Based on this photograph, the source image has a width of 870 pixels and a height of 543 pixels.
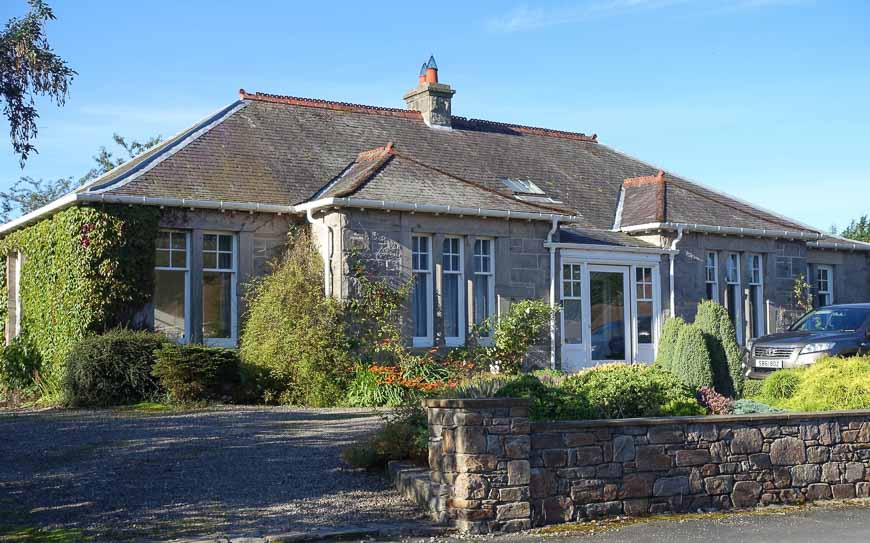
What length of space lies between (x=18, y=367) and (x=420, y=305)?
25.3 feet

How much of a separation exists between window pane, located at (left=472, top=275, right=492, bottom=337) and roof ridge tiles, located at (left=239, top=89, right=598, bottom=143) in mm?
6308

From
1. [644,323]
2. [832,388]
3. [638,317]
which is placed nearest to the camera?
[832,388]

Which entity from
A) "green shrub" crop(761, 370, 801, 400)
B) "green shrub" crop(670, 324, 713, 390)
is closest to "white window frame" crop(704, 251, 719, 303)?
→ "green shrub" crop(761, 370, 801, 400)

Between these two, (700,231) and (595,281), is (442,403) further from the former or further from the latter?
(700,231)

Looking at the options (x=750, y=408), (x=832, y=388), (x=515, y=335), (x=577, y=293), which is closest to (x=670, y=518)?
(x=750, y=408)

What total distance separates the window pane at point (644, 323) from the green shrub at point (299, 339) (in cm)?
717

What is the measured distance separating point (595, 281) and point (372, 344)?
5.77 metres

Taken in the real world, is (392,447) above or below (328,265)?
below

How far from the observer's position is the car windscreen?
17.1m

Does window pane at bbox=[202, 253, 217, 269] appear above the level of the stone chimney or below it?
below

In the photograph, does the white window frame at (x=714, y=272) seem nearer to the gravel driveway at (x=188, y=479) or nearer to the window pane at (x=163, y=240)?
the gravel driveway at (x=188, y=479)

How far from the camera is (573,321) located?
66.7 feet

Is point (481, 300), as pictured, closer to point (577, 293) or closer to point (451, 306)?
point (451, 306)

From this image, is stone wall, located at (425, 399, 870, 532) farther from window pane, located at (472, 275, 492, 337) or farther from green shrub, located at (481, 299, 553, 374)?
window pane, located at (472, 275, 492, 337)
